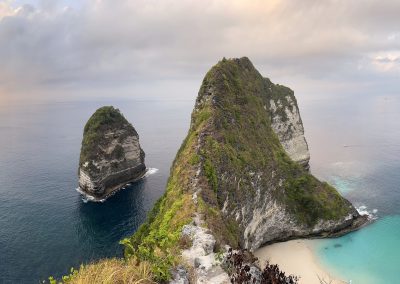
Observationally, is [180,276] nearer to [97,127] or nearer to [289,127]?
[97,127]

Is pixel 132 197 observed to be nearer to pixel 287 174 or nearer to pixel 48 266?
pixel 48 266

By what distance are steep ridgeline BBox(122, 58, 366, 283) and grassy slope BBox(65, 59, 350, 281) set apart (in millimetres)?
110

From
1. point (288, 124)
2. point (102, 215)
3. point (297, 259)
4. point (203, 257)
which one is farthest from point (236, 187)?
point (288, 124)

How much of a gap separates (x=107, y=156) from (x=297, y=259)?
56197 mm

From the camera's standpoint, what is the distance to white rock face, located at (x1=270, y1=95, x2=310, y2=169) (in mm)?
93938

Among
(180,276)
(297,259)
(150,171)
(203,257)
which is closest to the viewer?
(180,276)

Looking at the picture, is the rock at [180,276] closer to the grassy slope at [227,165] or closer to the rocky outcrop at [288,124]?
the grassy slope at [227,165]

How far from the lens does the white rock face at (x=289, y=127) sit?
308 ft

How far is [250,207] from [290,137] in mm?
53234

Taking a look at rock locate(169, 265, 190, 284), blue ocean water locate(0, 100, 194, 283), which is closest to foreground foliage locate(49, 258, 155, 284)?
rock locate(169, 265, 190, 284)

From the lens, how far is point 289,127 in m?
97.6

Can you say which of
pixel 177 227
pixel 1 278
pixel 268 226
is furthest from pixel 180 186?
pixel 1 278

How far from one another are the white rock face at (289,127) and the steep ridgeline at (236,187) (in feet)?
53.0

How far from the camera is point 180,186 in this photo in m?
43.1
